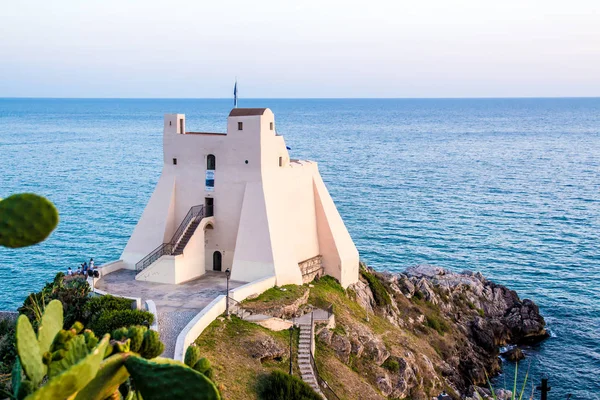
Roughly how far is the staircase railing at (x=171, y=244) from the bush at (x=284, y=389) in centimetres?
1219

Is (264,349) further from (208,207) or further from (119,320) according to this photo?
(208,207)

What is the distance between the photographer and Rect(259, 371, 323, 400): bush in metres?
28.3

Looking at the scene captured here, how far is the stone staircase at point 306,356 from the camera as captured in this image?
3100 cm

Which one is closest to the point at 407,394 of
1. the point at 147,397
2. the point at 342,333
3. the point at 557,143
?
the point at 342,333

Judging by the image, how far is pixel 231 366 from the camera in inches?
1147

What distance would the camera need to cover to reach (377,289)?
44.5 m

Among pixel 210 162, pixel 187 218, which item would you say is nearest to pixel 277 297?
pixel 187 218

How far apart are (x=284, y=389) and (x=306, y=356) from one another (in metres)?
3.96

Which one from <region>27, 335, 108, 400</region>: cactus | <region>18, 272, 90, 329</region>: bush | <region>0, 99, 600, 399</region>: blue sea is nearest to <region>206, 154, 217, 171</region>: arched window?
<region>18, 272, 90, 329</region>: bush

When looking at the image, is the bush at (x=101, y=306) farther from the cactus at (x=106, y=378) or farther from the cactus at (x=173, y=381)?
the cactus at (x=173, y=381)

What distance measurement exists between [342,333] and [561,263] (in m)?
31.4

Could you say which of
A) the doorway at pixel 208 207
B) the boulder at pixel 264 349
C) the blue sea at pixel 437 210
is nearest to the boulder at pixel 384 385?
the boulder at pixel 264 349

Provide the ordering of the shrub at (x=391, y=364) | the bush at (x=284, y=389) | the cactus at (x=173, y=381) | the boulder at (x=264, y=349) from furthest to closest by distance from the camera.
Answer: the shrub at (x=391, y=364), the boulder at (x=264, y=349), the bush at (x=284, y=389), the cactus at (x=173, y=381)

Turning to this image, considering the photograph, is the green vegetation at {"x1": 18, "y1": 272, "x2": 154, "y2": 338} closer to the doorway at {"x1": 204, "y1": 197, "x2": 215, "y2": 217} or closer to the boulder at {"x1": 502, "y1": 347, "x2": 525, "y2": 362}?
the doorway at {"x1": 204, "y1": 197, "x2": 215, "y2": 217}
